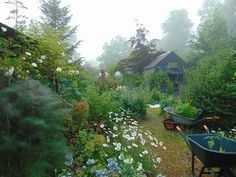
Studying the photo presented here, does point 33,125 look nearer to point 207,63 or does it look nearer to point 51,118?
point 51,118

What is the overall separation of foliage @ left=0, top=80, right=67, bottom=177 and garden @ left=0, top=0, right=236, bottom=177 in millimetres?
11

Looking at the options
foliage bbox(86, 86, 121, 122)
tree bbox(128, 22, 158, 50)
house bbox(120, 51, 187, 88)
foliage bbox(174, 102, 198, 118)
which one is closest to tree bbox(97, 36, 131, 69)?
tree bbox(128, 22, 158, 50)

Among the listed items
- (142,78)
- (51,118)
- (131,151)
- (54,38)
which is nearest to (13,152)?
(51,118)

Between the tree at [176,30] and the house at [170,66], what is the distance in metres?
26.3

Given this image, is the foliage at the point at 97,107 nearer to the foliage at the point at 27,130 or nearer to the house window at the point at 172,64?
the foliage at the point at 27,130

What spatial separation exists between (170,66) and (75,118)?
21.0m

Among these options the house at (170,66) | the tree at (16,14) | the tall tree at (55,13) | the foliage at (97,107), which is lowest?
the foliage at (97,107)

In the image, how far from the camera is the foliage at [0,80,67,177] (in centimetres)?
300

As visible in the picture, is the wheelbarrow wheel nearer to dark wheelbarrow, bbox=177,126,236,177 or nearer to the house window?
dark wheelbarrow, bbox=177,126,236,177

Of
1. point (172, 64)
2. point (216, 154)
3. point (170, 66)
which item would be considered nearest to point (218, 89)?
point (216, 154)

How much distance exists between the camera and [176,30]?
172 feet

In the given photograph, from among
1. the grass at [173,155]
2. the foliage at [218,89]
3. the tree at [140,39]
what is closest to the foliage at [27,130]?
the grass at [173,155]

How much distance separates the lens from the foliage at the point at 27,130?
9.84 ft

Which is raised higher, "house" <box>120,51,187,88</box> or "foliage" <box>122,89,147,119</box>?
"house" <box>120,51,187,88</box>
